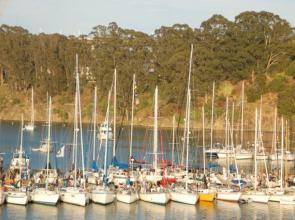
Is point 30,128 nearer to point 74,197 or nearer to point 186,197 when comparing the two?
point 74,197

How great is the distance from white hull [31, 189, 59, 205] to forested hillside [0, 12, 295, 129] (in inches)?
2334

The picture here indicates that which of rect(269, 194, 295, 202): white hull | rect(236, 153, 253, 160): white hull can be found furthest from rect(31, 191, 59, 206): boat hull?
rect(236, 153, 253, 160): white hull

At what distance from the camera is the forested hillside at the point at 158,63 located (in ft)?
391

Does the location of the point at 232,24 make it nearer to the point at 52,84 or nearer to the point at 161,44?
the point at 161,44

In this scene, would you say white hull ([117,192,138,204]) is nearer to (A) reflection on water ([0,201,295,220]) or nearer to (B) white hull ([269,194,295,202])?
(A) reflection on water ([0,201,295,220])

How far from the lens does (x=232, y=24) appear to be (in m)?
123

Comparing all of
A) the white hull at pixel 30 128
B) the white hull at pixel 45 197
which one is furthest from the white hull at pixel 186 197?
the white hull at pixel 30 128

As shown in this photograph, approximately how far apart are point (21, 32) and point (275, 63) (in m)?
53.6

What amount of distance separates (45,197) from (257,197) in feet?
48.3

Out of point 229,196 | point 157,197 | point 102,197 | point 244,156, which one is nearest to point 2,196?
point 102,197

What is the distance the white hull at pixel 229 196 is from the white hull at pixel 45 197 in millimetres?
11486

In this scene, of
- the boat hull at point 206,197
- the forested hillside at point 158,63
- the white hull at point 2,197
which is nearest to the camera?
the white hull at point 2,197

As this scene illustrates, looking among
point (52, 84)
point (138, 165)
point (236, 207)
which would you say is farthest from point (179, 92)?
point (236, 207)

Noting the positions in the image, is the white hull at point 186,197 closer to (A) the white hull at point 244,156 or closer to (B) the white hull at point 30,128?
(A) the white hull at point 244,156
